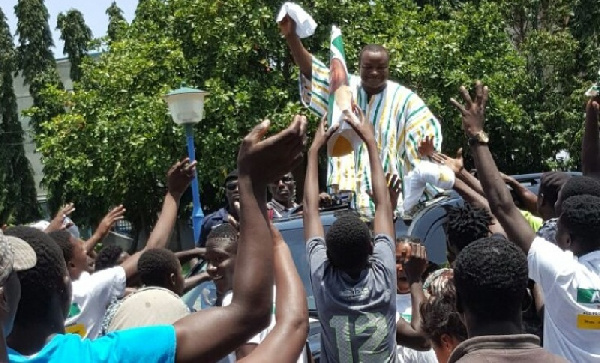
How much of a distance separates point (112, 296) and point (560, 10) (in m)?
20.5

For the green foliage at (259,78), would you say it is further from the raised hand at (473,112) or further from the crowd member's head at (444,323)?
the crowd member's head at (444,323)

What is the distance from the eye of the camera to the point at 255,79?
64.9ft

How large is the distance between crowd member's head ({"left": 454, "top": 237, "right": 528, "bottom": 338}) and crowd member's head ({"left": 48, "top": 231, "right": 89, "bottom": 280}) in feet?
7.42

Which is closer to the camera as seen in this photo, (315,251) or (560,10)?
(315,251)

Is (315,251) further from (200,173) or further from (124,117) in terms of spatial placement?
(124,117)

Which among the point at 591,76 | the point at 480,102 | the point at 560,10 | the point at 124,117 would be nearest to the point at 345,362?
the point at 480,102

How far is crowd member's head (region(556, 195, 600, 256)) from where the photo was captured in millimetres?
3736

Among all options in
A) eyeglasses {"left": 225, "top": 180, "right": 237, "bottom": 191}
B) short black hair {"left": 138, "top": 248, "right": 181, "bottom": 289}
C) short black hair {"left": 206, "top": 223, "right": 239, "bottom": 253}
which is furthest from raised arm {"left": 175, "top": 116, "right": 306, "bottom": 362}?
eyeglasses {"left": 225, "top": 180, "right": 237, "bottom": 191}

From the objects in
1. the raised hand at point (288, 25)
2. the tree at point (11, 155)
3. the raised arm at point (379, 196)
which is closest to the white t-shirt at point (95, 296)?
the raised arm at point (379, 196)

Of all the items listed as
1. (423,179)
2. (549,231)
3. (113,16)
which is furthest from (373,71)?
(113,16)

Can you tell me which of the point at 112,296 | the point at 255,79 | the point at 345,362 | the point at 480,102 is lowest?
the point at 345,362

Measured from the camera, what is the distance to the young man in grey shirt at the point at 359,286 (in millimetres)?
4242

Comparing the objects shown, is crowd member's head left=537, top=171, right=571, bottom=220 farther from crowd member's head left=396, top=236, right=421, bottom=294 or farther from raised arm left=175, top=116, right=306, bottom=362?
raised arm left=175, top=116, right=306, bottom=362

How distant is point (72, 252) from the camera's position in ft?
15.3
